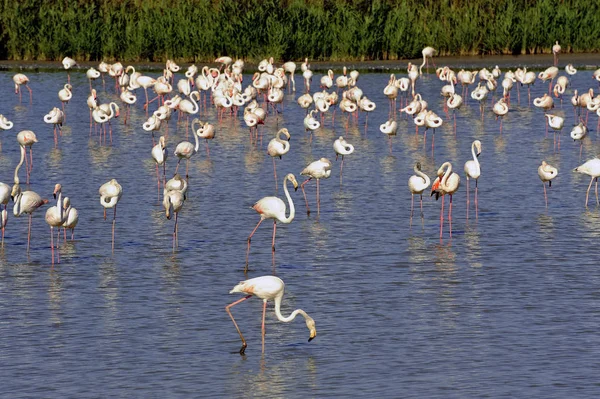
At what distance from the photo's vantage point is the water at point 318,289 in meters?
12.2

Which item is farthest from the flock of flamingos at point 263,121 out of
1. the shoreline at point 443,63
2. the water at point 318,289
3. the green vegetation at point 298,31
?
the green vegetation at point 298,31

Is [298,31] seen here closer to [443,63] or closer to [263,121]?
[443,63]

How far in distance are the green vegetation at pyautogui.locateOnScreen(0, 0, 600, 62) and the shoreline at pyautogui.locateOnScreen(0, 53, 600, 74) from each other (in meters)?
0.49

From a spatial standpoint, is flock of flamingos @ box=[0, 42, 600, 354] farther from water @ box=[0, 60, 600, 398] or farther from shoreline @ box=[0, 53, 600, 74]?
shoreline @ box=[0, 53, 600, 74]

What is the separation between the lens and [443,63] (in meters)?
46.0

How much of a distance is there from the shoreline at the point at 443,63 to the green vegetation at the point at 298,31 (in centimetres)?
49

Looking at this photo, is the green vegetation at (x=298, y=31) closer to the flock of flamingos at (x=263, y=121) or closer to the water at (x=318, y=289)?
the flock of flamingos at (x=263, y=121)

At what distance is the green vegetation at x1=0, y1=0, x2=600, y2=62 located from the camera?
46.3 m

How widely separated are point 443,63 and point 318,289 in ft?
103

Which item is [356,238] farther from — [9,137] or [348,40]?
[348,40]

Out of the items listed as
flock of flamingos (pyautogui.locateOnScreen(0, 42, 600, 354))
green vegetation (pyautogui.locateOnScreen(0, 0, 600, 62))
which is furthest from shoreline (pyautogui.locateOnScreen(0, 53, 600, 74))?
flock of flamingos (pyautogui.locateOnScreen(0, 42, 600, 354))

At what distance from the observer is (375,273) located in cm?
1652

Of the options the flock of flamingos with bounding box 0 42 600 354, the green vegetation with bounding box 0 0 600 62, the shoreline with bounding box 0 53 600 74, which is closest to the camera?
the flock of flamingos with bounding box 0 42 600 354

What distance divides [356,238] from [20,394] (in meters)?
7.88
